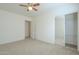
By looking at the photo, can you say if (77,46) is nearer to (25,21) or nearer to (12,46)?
(25,21)

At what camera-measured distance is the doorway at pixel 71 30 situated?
9.16ft

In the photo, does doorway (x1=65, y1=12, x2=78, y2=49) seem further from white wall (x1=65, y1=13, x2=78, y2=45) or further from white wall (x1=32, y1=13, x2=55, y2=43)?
white wall (x1=32, y1=13, x2=55, y2=43)

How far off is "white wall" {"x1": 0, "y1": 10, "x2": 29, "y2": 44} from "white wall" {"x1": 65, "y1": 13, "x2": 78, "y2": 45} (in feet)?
4.82

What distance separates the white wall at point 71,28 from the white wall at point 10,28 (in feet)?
4.82

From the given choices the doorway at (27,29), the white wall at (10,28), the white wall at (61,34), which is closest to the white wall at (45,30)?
the white wall at (61,34)

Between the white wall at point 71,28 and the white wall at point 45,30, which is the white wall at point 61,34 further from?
the white wall at point 45,30

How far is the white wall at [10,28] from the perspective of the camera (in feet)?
10.3

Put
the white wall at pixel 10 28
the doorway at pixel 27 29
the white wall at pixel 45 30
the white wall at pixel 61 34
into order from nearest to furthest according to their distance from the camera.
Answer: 1. the doorway at pixel 27 29
2. the white wall at pixel 61 34
3. the white wall at pixel 10 28
4. the white wall at pixel 45 30

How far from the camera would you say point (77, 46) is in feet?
9.44

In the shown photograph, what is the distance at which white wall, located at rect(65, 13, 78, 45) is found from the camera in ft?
9.17

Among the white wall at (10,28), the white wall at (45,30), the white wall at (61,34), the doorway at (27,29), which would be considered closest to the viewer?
the doorway at (27,29)

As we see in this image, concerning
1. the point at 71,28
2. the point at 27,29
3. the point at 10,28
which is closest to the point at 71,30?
the point at 71,28

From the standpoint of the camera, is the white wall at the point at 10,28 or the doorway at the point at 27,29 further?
the white wall at the point at 10,28
